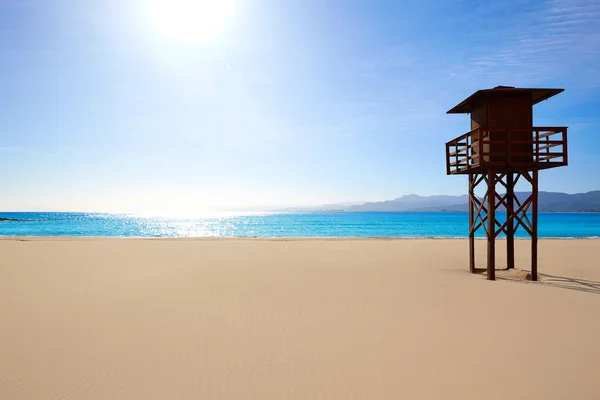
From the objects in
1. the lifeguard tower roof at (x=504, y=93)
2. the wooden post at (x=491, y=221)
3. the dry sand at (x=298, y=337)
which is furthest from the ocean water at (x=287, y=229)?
the dry sand at (x=298, y=337)

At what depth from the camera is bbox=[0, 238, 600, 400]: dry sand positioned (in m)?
6.02

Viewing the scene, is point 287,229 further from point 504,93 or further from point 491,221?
point 504,93

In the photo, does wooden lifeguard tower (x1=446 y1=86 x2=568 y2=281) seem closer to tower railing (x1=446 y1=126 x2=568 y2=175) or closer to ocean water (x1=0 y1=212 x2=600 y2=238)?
tower railing (x1=446 y1=126 x2=568 y2=175)

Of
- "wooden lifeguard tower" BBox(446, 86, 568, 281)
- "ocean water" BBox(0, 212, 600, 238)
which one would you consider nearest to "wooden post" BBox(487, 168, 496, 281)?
"wooden lifeguard tower" BBox(446, 86, 568, 281)

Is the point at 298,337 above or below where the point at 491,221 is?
below

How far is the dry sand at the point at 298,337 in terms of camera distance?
19.8 ft

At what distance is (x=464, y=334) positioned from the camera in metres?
8.30

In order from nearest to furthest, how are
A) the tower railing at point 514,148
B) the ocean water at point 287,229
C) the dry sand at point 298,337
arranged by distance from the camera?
the dry sand at point 298,337, the tower railing at point 514,148, the ocean water at point 287,229

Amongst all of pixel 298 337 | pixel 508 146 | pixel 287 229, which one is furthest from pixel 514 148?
pixel 287 229

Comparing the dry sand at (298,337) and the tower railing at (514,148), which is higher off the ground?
the tower railing at (514,148)

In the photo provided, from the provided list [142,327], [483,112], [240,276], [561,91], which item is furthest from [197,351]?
[561,91]

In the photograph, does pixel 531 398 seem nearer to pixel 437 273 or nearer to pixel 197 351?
pixel 197 351

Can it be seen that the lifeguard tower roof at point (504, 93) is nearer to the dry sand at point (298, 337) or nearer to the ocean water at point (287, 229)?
the dry sand at point (298, 337)

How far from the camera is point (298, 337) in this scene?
824 cm
